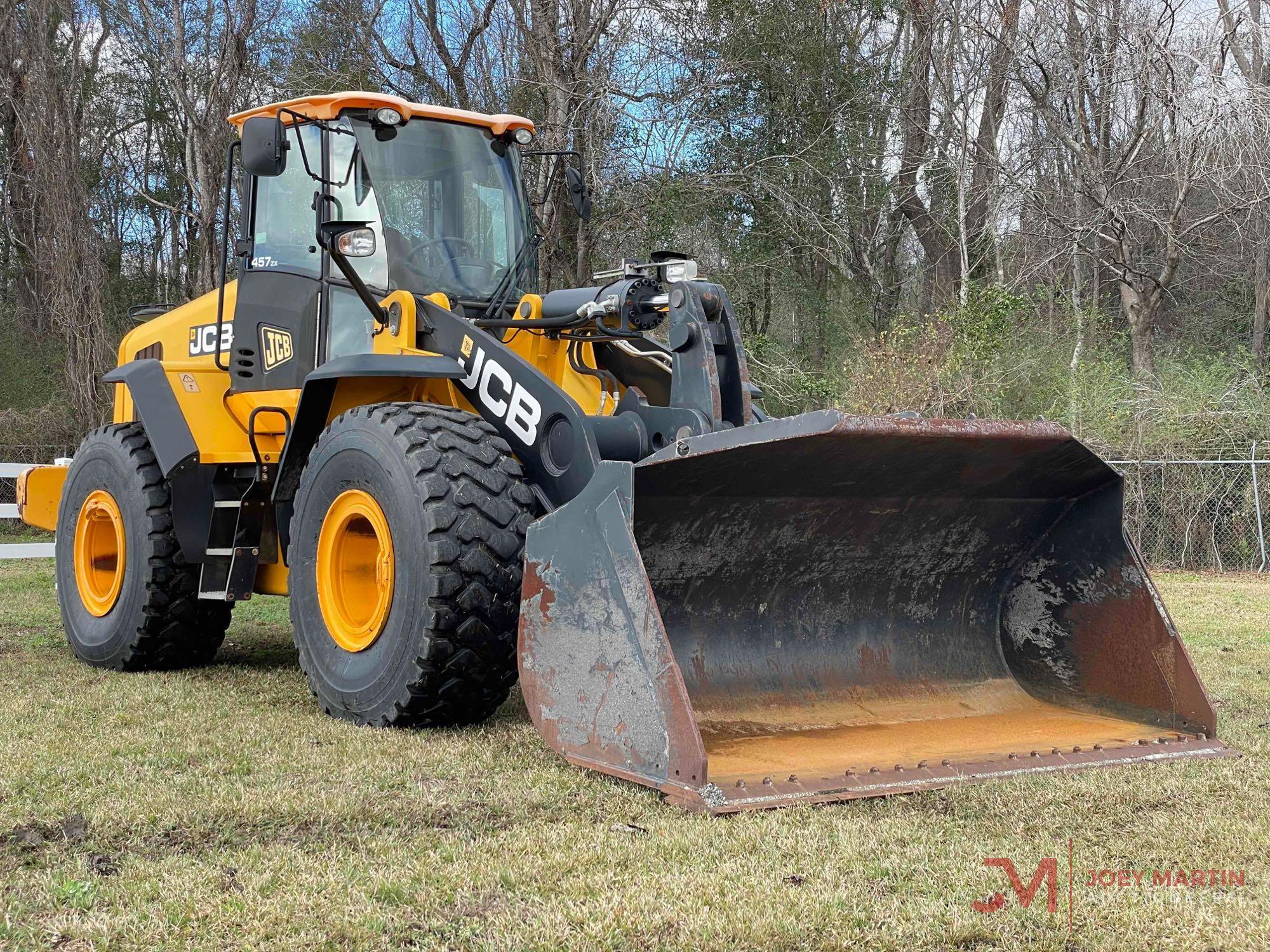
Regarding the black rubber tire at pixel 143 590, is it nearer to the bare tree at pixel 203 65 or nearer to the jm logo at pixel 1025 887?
the jm logo at pixel 1025 887

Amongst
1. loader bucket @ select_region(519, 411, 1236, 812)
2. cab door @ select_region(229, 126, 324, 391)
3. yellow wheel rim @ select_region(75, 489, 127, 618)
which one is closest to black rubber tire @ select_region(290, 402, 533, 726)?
loader bucket @ select_region(519, 411, 1236, 812)

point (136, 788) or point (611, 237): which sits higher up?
point (611, 237)

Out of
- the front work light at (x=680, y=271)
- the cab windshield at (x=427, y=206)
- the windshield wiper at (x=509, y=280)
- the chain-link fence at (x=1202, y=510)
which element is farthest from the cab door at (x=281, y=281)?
the chain-link fence at (x=1202, y=510)

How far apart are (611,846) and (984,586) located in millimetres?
2494

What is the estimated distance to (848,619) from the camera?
16.4ft

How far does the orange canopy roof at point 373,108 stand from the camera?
5.70 metres

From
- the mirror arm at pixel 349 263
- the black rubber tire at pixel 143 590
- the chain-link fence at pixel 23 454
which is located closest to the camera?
the mirror arm at pixel 349 263

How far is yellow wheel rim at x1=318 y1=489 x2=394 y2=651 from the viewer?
4.95 meters

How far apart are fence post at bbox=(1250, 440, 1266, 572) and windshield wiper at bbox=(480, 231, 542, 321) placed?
932 centimetres

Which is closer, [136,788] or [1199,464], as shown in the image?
[136,788]

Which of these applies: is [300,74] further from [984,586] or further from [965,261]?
[984,586]

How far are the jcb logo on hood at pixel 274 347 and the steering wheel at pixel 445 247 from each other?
2.63ft

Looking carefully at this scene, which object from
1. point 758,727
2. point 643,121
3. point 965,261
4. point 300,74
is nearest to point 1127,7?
point 965,261

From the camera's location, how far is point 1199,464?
13062mm
